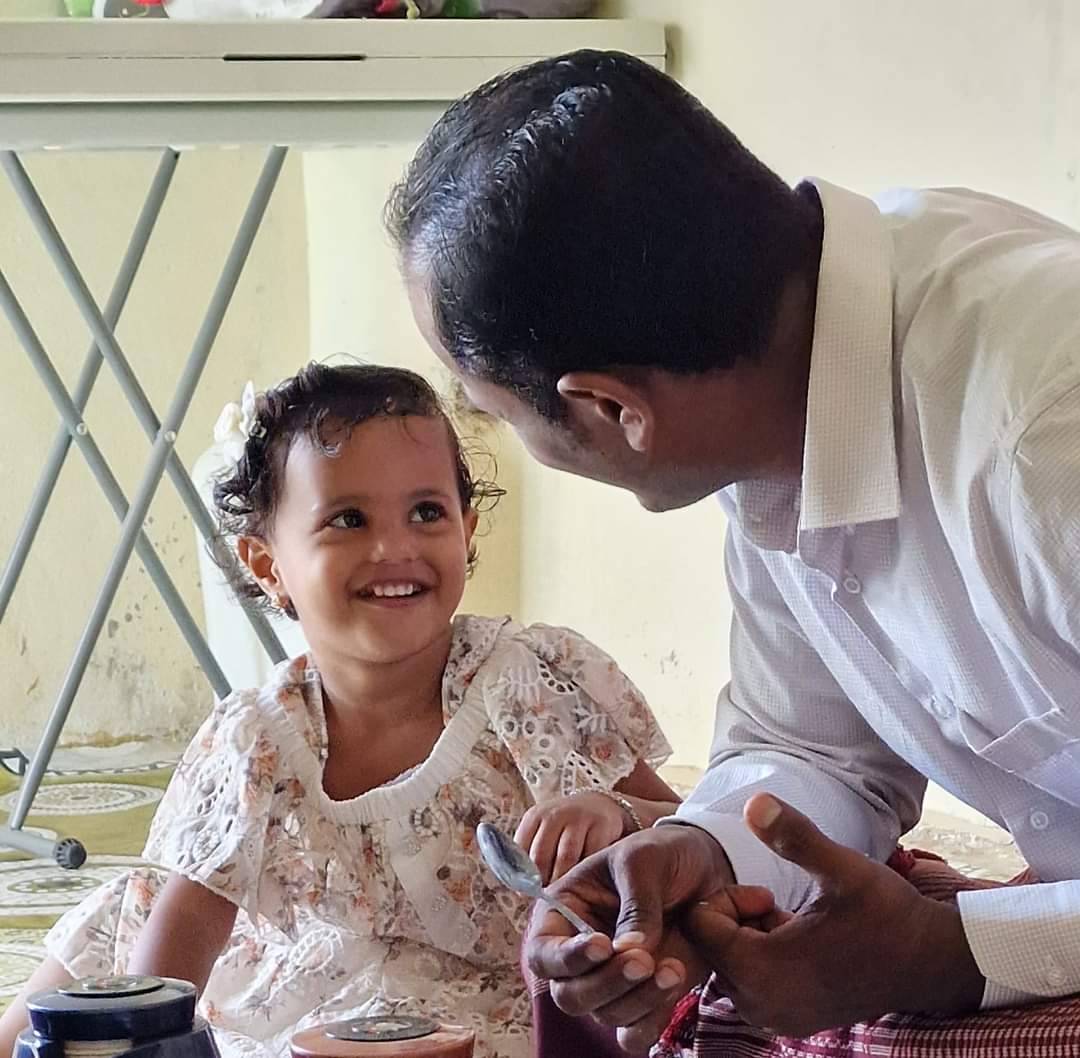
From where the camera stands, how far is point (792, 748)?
1065mm

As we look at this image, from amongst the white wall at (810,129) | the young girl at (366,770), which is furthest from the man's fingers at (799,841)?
the white wall at (810,129)

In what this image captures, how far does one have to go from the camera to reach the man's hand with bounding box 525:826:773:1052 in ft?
2.64

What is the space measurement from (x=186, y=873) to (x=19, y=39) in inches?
37.8

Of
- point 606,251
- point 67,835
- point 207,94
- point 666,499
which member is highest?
Result: point 207,94

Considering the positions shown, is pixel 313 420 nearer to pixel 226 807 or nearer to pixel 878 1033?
pixel 226 807

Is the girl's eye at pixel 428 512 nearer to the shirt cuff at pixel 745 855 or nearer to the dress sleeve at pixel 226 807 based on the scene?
the dress sleeve at pixel 226 807

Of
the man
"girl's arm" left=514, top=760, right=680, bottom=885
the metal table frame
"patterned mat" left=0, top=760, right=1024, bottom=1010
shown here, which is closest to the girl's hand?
"girl's arm" left=514, top=760, right=680, bottom=885

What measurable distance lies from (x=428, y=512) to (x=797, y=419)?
1.63 feet

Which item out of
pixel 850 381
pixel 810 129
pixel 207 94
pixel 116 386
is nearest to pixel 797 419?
pixel 850 381

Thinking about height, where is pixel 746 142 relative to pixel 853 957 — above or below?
above

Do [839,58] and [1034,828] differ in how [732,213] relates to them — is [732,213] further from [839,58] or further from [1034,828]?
[839,58]

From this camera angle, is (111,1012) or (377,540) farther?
(377,540)

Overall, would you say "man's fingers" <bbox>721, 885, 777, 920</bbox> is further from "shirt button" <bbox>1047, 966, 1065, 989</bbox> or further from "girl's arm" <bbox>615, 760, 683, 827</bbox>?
"girl's arm" <bbox>615, 760, 683, 827</bbox>

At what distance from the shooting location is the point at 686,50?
84.1 inches
